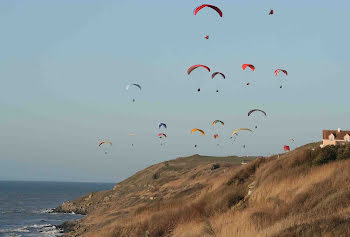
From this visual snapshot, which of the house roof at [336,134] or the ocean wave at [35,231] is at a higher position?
the house roof at [336,134]

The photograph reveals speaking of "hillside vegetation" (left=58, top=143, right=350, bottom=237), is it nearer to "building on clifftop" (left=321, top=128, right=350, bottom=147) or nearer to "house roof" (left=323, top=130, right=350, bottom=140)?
"building on clifftop" (left=321, top=128, right=350, bottom=147)

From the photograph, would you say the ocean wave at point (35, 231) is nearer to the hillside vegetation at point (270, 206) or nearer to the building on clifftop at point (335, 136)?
the building on clifftop at point (335, 136)

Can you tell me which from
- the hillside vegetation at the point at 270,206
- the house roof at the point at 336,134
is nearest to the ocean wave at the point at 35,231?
the house roof at the point at 336,134

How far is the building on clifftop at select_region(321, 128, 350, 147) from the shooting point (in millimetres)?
46062

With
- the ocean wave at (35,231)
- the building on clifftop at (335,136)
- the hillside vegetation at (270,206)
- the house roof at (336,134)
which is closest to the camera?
the hillside vegetation at (270,206)

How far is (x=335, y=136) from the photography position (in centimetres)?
4716

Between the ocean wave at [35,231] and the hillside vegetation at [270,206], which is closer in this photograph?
the hillside vegetation at [270,206]

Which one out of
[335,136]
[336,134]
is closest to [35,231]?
[335,136]

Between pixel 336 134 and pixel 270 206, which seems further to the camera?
pixel 336 134

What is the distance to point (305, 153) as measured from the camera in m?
29.2

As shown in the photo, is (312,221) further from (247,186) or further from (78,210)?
(78,210)

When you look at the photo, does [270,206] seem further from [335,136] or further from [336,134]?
[336,134]

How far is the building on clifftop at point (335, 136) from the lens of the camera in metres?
46.1

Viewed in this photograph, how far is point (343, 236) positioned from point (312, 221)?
1.89 metres
